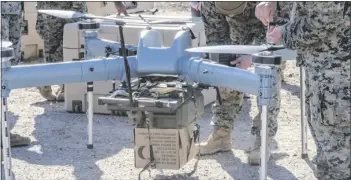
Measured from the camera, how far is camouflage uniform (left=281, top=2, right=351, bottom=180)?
124 inches

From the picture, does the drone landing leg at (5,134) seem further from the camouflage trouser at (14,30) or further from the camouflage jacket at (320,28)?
the camouflage trouser at (14,30)

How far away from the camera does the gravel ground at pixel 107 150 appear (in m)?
4.70

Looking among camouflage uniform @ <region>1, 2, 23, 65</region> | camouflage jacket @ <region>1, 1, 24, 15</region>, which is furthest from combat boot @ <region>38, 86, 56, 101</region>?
camouflage jacket @ <region>1, 1, 24, 15</region>

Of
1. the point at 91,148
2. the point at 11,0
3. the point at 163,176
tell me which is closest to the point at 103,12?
the point at 11,0

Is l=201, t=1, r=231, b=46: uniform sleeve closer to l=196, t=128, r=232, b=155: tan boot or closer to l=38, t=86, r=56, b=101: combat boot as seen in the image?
l=196, t=128, r=232, b=155: tan boot

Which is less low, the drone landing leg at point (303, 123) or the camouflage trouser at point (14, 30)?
the camouflage trouser at point (14, 30)

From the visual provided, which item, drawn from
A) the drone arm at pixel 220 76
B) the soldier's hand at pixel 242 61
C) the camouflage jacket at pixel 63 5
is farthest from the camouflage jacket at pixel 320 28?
the camouflage jacket at pixel 63 5

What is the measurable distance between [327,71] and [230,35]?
74.0 inches

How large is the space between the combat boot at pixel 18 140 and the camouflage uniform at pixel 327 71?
2720 millimetres

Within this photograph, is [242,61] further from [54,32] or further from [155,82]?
[54,32]

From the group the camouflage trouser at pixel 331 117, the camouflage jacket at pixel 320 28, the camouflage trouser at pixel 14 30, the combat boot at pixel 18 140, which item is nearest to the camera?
the camouflage jacket at pixel 320 28

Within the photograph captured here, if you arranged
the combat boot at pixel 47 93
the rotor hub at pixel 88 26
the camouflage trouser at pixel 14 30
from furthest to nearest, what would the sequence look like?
the combat boot at pixel 47 93
the camouflage trouser at pixel 14 30
the rotor hub at pixel 88 26

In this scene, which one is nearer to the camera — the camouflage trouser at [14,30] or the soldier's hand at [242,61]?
the soldier's hand at [242,61]

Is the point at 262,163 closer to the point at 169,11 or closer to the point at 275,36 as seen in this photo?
the point at 275,36
